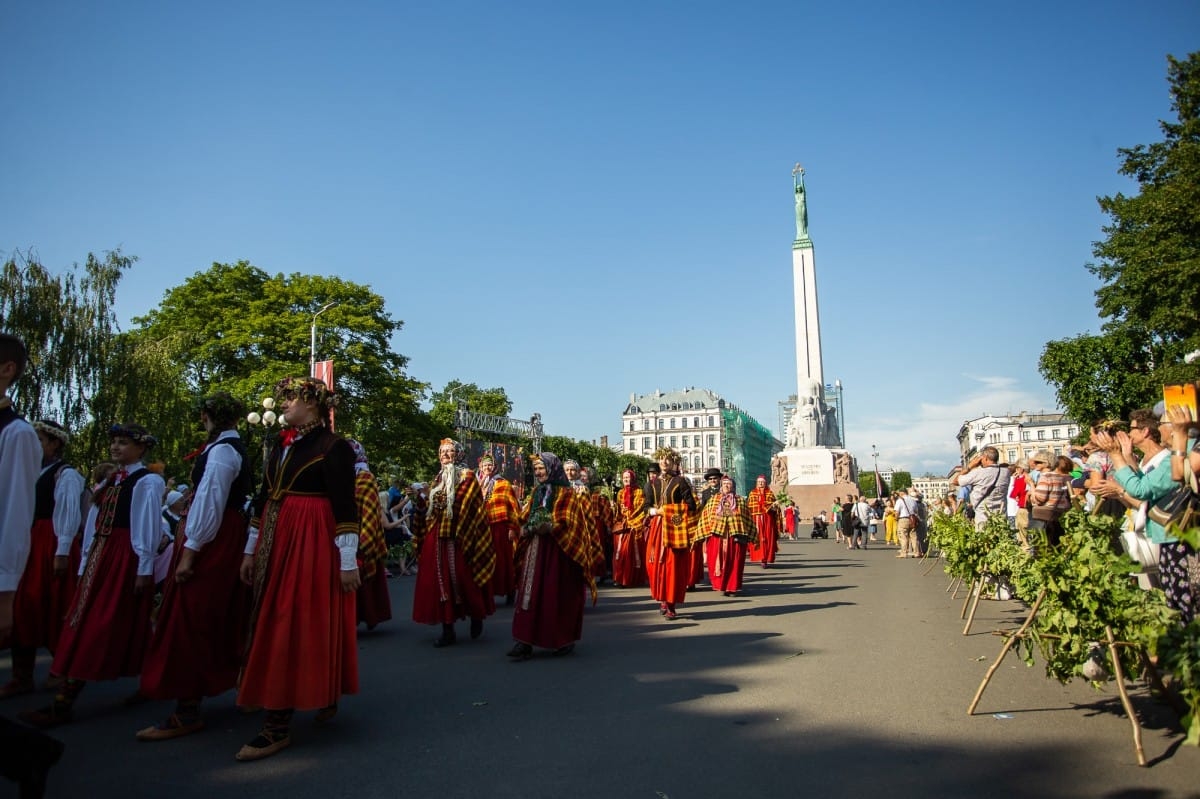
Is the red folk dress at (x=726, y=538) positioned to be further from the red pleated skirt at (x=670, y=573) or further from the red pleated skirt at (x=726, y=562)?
the red pleated skirt at (x=670, y=573)

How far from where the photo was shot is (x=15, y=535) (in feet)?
11.0

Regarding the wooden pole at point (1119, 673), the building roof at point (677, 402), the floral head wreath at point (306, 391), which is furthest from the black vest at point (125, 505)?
the building roof at point (677, 402)

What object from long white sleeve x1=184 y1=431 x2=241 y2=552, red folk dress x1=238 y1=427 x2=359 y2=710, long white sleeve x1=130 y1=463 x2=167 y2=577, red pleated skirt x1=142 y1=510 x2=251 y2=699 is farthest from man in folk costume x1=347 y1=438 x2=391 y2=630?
long white sleeve x1=130 y1=463 x2=167 y2=577

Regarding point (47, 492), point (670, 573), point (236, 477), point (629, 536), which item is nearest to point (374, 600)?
point (670, 573)

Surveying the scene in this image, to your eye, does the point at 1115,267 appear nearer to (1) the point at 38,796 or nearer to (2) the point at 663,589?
(2) the point at 663,589

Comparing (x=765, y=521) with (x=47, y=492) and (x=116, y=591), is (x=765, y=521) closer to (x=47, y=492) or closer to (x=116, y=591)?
(x=47, y=492)

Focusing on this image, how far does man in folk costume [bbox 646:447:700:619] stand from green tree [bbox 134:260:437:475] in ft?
80.1

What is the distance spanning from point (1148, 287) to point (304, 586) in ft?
106

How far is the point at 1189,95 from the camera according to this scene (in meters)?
28.4

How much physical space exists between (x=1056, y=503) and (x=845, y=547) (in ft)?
65.2

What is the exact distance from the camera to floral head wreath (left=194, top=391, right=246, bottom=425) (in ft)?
17.3

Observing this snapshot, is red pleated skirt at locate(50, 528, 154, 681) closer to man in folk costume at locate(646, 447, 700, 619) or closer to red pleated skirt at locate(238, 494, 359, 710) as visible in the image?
red pleated skirt at locate(238, 494, 359, 710)

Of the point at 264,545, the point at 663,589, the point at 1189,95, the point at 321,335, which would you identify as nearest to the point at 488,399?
the point at 321,335

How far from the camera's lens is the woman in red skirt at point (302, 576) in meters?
4.57
